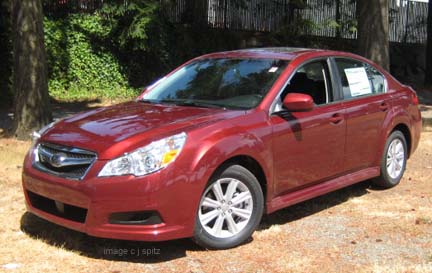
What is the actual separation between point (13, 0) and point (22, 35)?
56 centimetres

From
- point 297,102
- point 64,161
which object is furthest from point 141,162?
point 297,102

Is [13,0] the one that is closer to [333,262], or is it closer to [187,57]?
[333,262]

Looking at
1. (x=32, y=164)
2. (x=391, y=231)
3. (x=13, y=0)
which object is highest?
(x=13, y=0)

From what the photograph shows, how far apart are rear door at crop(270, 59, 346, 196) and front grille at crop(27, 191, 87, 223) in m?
1.66

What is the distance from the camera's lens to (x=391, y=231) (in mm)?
5312

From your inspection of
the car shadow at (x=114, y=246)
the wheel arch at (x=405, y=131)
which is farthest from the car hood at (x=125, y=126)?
the wheel arch at (x=405, y=131)

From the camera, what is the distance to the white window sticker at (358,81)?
6.11 metres

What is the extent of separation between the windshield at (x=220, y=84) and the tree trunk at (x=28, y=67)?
391 cm

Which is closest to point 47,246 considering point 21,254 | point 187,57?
point 21,254

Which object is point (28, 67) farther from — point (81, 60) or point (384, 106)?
point (81, 60)

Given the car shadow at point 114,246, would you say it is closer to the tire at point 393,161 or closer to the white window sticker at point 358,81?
the white window sticker at point 358,81

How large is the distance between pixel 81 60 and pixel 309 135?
457 inches

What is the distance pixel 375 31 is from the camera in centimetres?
1127

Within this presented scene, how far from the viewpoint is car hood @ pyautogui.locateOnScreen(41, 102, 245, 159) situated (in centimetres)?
432
